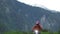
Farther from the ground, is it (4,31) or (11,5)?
(11,5)

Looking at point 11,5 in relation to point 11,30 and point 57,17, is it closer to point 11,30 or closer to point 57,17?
point 11,30

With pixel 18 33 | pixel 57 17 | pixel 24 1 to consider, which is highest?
pixel 24 1

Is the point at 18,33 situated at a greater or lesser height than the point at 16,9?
lesser

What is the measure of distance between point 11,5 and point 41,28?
0.43 meters

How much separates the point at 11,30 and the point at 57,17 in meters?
0.53

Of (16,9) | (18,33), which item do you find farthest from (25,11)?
(18,33)

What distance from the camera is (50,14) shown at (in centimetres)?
248

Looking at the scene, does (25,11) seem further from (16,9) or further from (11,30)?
(11,30)

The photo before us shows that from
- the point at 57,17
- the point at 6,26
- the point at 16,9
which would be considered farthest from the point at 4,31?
the point at 57,17

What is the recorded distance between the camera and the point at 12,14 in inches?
97.0

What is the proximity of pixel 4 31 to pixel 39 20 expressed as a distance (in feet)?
1.32

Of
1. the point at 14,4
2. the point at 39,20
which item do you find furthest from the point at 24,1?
the point at 39,20

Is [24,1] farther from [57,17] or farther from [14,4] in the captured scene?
[57,17]

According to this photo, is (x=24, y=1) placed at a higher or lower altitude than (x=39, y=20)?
higher
